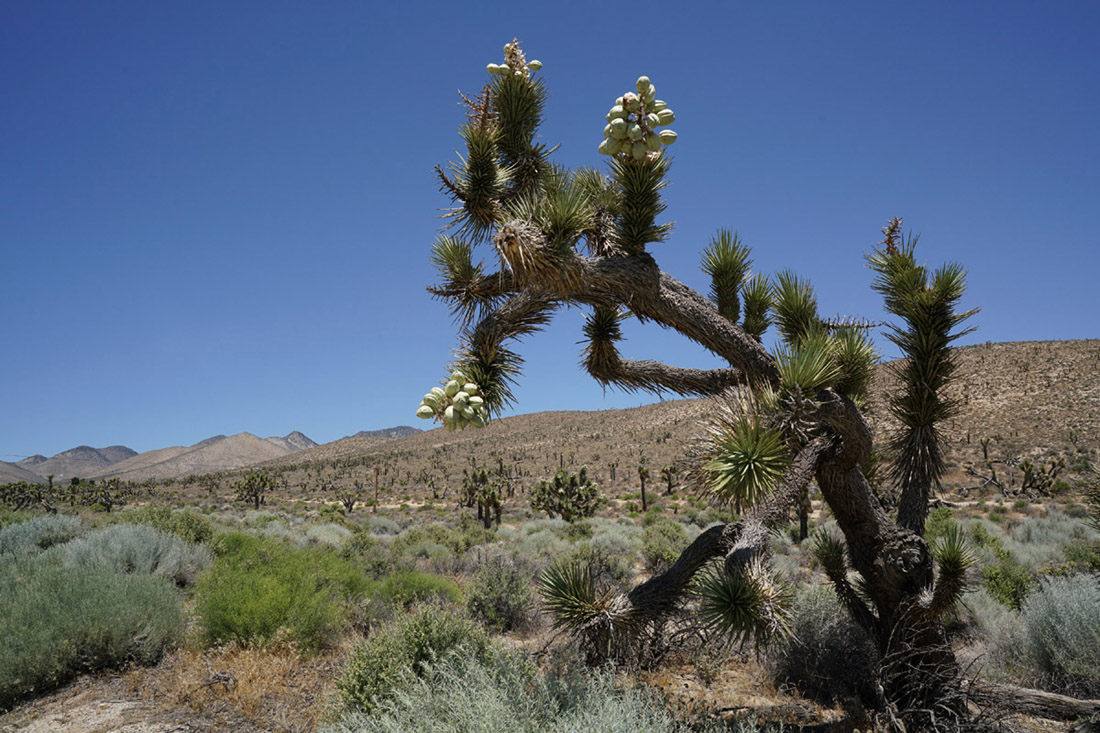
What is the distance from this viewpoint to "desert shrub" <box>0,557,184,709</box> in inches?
218

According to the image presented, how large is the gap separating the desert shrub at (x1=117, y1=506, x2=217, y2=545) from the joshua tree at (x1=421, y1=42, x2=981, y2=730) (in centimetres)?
1063

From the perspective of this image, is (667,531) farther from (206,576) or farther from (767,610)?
(767,610)

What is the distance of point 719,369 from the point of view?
4277 millimetres

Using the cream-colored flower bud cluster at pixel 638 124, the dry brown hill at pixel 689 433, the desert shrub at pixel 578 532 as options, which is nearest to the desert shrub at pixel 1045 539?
the dry brown hill at pixel 689 433

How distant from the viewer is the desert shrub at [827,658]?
19.0 feet

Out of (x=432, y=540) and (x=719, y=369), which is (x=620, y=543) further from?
(x=719, y=369)

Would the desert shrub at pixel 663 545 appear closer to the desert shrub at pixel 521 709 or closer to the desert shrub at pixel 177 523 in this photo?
the desert shrub at pixel 521 709

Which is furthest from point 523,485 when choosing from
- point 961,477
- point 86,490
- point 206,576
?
point 206,576

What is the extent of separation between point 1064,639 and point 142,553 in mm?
12781

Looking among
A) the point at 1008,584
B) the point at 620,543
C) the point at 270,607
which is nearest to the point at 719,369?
the point at 270,607

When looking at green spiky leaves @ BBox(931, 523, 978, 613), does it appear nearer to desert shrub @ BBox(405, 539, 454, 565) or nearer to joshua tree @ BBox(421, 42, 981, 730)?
joshua tree @ BBox(421, 42, 981, 730)

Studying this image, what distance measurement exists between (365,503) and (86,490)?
736 inches

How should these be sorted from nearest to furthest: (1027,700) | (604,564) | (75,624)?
1. (1027,700)
2. (75,624)
3. (604,564)

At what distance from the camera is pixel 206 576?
293 inches
